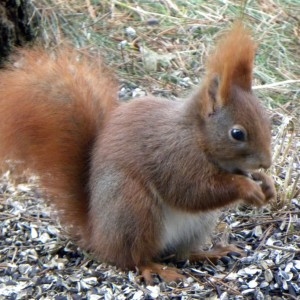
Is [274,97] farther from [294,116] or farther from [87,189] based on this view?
[87,189]

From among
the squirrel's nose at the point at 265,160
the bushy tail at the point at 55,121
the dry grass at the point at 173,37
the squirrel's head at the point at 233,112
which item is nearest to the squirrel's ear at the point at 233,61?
the squirrel's head at the point at 233,112

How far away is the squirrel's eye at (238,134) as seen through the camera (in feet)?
9.02

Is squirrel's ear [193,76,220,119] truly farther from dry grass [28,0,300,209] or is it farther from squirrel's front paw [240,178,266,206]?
dry grass [28,0,300,209]

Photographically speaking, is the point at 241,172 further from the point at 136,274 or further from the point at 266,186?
the point at 136,274

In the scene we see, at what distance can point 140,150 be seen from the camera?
9.42 ft

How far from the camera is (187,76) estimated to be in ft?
15.3

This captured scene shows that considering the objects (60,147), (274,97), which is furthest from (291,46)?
(60,147)

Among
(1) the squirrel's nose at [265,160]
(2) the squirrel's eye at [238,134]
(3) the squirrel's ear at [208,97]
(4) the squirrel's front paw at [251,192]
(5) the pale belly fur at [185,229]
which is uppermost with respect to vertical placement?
(3) the squirrel's ear at [208,97]

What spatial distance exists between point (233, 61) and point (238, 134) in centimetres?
24

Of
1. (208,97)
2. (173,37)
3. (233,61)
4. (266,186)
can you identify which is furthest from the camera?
(173,37)

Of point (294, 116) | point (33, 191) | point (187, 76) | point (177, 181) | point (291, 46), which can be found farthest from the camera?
point (291, 46)

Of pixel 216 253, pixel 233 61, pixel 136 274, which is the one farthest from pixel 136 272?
pixel 233 61

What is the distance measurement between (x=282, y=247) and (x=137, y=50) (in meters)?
2.05

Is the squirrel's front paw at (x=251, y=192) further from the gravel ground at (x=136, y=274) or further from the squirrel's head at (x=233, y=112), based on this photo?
the gravel ground at (x=136, y=274)
